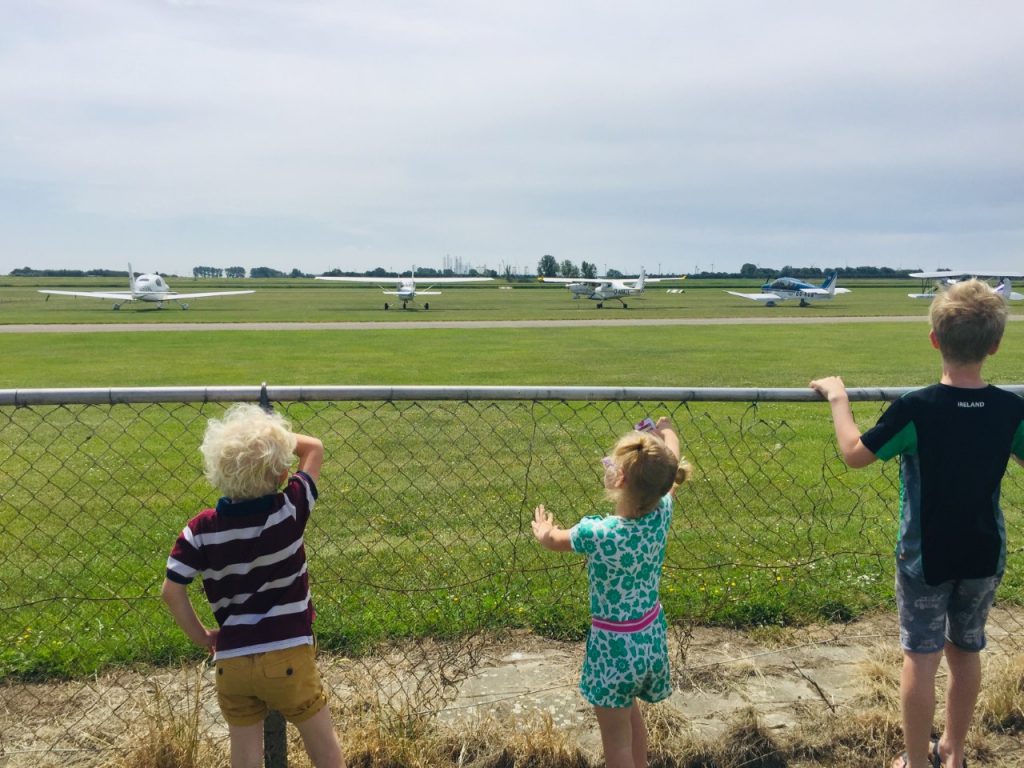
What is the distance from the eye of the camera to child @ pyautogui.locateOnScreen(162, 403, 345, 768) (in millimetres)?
2234

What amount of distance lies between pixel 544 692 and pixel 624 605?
1.26m

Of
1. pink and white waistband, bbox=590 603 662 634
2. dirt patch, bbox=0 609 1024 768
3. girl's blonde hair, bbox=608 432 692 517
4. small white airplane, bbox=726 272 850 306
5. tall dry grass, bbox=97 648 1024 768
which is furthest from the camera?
small white airplane, bbox=726 272 850 306

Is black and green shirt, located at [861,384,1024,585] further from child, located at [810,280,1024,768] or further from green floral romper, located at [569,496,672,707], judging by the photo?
green floral romper, located at [569,496,672,707]

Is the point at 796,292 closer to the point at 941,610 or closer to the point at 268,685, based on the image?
the point at 941,610

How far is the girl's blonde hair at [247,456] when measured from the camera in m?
2.22

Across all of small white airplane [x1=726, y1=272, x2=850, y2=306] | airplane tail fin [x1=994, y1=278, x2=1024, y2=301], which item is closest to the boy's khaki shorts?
airplane tail fin [x1=994, y1=278, x2=1024, y2=301]

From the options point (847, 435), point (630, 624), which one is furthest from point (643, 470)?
point (847, 435)

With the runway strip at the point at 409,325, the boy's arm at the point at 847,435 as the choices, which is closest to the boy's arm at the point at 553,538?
the boy's arm at the point at 847,435

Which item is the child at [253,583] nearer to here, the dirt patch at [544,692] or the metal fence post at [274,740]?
the metal fence post at [274,740]

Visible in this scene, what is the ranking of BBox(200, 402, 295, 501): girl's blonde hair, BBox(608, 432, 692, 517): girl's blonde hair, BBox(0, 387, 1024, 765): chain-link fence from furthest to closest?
BBox(0, 387, 1024, 765): chain-link fence → BBox(608, 432, 692, 517): girl's blonde hair → BBox(200, 402, 295, 501): girl's blonde hair

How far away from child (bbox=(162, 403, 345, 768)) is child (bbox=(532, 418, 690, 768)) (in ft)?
2.61

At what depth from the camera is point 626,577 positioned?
8.02 ft

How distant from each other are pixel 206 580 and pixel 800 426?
886cm

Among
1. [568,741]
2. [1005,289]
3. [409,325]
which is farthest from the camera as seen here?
[409,325]
